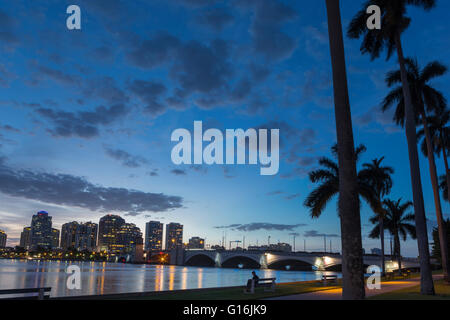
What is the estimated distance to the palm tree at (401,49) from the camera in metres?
21.9

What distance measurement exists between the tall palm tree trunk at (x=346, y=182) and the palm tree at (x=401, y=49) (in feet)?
31.8

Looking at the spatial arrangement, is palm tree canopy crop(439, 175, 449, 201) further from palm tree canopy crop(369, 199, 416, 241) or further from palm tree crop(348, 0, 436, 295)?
palm tree crop(348, 0, 436, 295)

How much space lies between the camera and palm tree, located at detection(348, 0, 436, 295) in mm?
21875

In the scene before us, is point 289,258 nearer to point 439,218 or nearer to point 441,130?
point 441,130

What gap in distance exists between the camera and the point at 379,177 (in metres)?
46.1

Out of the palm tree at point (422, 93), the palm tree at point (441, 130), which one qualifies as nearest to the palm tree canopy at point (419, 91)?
the palm tree at point (422, 93)

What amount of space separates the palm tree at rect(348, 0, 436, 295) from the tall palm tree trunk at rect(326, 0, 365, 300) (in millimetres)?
9685

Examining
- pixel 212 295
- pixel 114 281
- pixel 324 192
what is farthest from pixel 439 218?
pixel 114 281

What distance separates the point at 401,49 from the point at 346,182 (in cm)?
1763

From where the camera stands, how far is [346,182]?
12375 mm
